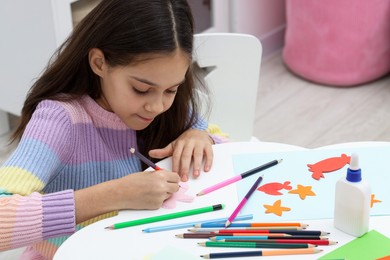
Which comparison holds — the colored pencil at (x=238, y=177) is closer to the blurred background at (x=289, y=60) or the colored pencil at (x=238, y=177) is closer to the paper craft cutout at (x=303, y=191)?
the paper craft cutout at (x=303, y=191)

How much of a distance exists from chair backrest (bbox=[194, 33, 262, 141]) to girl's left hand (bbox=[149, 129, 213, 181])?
0.40m

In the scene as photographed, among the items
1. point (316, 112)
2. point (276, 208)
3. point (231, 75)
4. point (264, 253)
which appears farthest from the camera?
point (316, 112)

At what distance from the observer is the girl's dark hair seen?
3.79 ft

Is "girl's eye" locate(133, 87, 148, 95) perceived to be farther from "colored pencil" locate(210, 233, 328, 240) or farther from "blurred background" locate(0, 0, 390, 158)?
"blurred background" locate(0, 0, 390, 158)

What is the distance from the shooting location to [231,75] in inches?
66.6

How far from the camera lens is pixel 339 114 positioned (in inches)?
107

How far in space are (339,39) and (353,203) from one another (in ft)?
6.44

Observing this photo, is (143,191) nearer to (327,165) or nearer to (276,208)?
(276,208)

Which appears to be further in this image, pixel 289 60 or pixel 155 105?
pixel 289 60

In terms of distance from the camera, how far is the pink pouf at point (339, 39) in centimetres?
276

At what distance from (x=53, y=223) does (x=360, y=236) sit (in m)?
0.48

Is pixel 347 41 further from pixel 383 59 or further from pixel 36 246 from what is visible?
pixel 36 246

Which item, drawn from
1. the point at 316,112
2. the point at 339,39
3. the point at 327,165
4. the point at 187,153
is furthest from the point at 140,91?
the point at 339,39

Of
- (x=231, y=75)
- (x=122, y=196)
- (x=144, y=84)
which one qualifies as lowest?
(x=231, y=75)
